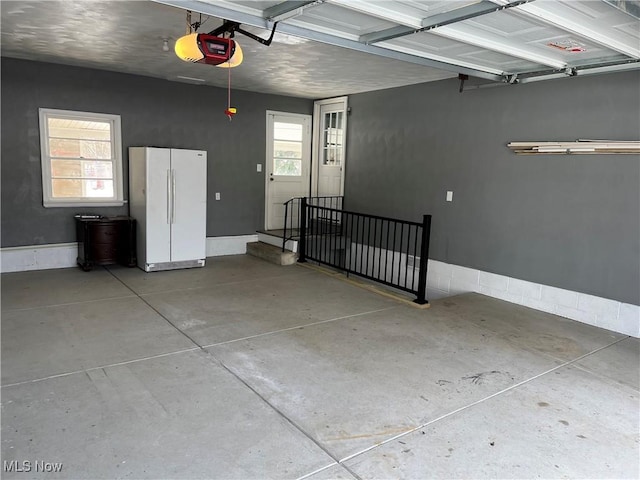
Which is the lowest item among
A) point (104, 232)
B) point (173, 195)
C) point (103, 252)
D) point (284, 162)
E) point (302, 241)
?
point (103, 252)

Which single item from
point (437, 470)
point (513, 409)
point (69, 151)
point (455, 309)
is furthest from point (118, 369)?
point (69, 151)

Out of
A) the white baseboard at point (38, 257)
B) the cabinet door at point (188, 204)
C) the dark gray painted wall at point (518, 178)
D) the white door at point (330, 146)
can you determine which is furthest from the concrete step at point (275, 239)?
the white baseboard at point (38, 257)

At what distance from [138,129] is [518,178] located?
16.4 feet

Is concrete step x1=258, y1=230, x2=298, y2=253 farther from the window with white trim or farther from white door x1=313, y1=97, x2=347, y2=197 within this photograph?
the window with white trim

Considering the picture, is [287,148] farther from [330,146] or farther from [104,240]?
[104,240]

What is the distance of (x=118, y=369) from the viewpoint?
319 centimetres

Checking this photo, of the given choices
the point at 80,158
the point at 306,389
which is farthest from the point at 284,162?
the point at 306,389

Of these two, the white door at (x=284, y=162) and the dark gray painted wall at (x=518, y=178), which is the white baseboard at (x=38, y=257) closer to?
the white door at (x=284, y=162)

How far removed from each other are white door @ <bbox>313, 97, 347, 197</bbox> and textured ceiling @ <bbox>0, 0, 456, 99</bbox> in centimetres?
62

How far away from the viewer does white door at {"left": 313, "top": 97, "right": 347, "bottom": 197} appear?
7.54m

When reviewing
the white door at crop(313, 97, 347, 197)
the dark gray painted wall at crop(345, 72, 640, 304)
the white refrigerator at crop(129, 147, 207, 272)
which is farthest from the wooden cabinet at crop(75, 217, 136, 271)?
the dark gray painted wall at crop(345, 72, 640, 304)

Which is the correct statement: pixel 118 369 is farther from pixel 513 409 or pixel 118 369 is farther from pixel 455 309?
pixel 455 309

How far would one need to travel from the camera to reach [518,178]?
505cm

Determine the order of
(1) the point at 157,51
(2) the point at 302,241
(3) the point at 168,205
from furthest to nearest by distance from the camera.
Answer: (2) the point at 302,241, (3) the point at 168,205, (1) the point at 157,51
